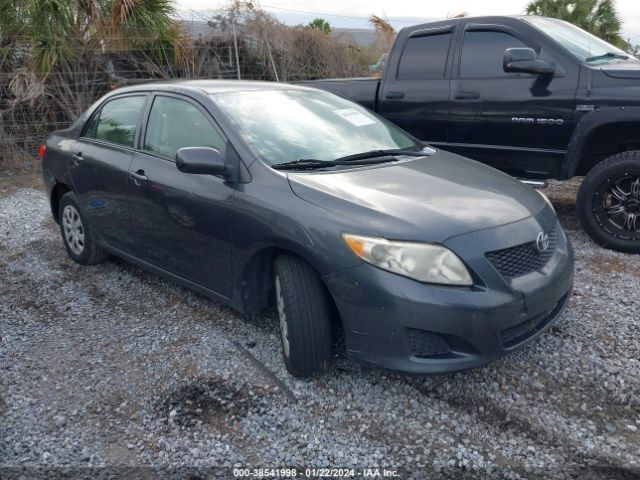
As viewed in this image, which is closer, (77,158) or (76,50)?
(77,158)

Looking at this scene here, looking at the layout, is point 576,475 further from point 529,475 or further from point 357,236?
point 357,236

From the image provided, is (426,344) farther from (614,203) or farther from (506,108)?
(506,108)

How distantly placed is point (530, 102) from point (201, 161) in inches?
131

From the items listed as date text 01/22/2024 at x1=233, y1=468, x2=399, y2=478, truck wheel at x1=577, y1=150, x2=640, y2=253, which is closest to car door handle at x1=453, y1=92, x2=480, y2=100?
truck wheel at x1=577, y1=150, x2=640, y2=253

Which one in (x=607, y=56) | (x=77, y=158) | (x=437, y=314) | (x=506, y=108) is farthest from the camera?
(x=607, y=56)

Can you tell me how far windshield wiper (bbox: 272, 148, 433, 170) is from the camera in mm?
3416

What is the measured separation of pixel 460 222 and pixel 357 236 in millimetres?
523

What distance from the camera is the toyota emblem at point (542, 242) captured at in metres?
3.10

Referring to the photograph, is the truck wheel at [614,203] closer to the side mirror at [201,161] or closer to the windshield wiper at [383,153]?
the windshield wiper at [383,153]

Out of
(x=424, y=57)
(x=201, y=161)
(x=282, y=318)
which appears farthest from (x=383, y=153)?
(x=424, y=57)

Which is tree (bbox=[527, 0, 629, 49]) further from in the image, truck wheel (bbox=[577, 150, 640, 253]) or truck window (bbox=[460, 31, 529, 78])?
truck wheel (bbox=[577, 150, 640, 253])

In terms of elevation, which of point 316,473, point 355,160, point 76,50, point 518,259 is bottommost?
point 316,473

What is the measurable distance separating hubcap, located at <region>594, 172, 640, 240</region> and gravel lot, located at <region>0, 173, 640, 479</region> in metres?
0.90

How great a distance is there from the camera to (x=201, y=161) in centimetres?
333
